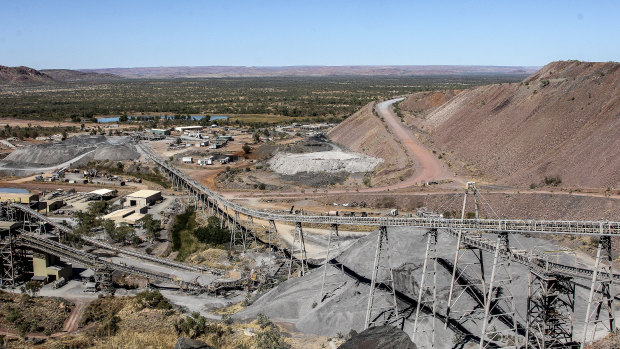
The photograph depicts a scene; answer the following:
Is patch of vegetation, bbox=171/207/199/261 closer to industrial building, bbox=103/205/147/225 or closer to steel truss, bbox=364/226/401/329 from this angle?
industrial building, bbox=103/205/147/225

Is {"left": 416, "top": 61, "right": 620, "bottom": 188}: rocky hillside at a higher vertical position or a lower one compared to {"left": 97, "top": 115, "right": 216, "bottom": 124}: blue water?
higher

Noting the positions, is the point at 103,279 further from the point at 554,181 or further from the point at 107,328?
the point at 554,181

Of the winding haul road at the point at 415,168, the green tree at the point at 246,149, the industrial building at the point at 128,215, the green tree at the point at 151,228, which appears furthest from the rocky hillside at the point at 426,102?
the green tree at the point at 151,228

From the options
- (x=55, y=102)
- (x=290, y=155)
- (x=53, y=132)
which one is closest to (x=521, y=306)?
(x=290, y=155)

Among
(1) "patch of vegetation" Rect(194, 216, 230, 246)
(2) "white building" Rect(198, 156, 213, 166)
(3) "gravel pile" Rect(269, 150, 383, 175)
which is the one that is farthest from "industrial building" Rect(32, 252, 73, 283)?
(2) "white building" Rect(198, 156, 213, 166)

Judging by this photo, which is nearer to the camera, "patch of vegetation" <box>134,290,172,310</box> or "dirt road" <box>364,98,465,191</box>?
"patch of vegetation" <box>134,290,172,310</box>

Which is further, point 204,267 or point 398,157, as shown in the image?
point 398,157

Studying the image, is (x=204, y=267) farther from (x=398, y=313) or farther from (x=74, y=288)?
(x=398, y=313)
